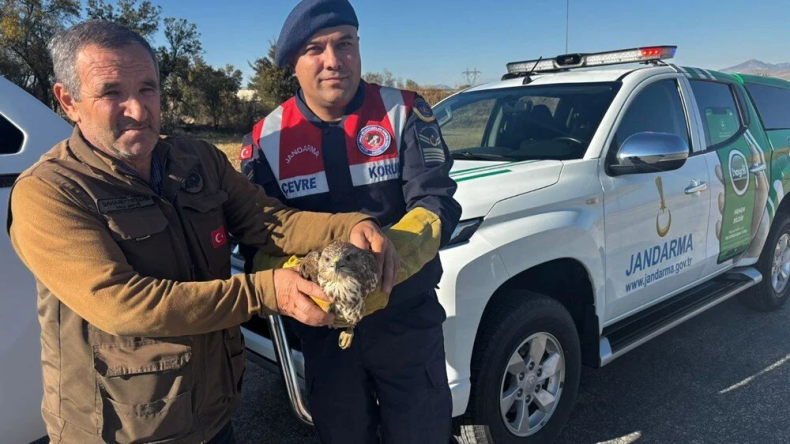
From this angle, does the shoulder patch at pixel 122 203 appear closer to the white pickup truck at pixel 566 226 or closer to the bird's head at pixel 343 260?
the bird's head at pixel 343 260

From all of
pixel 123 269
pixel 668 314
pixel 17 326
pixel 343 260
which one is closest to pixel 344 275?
pixel 343 260

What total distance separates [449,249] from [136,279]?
4.23ft

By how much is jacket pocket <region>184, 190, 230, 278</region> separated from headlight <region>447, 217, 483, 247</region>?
0.98 metres

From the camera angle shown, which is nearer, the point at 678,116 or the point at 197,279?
the point at 197,279

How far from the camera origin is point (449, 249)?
2.26m

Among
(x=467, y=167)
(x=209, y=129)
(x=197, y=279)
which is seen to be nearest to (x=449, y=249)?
(x=467, y=167)

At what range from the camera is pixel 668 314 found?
3375 millimetres

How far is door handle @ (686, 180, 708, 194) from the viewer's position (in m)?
3.37

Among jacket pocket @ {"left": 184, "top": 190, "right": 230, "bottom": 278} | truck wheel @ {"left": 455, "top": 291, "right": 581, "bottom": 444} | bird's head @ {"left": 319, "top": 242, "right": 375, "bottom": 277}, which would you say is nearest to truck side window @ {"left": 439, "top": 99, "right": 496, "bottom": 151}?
truck wheel @ {"left": 455, "top": 291, "right": 581, "bottom": 444}

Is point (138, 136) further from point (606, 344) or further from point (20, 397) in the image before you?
point (606, 344)

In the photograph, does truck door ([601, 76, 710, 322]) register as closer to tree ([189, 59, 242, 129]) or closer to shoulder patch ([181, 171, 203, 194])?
shoulder patch ([181, 171, 203, 194])

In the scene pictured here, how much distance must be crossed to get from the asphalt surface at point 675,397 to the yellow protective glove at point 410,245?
4.03 feet

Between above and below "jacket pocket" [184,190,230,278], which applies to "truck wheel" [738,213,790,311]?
Answer: below

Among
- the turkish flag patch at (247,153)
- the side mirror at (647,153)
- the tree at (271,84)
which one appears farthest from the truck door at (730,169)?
the tree at (271,84)
